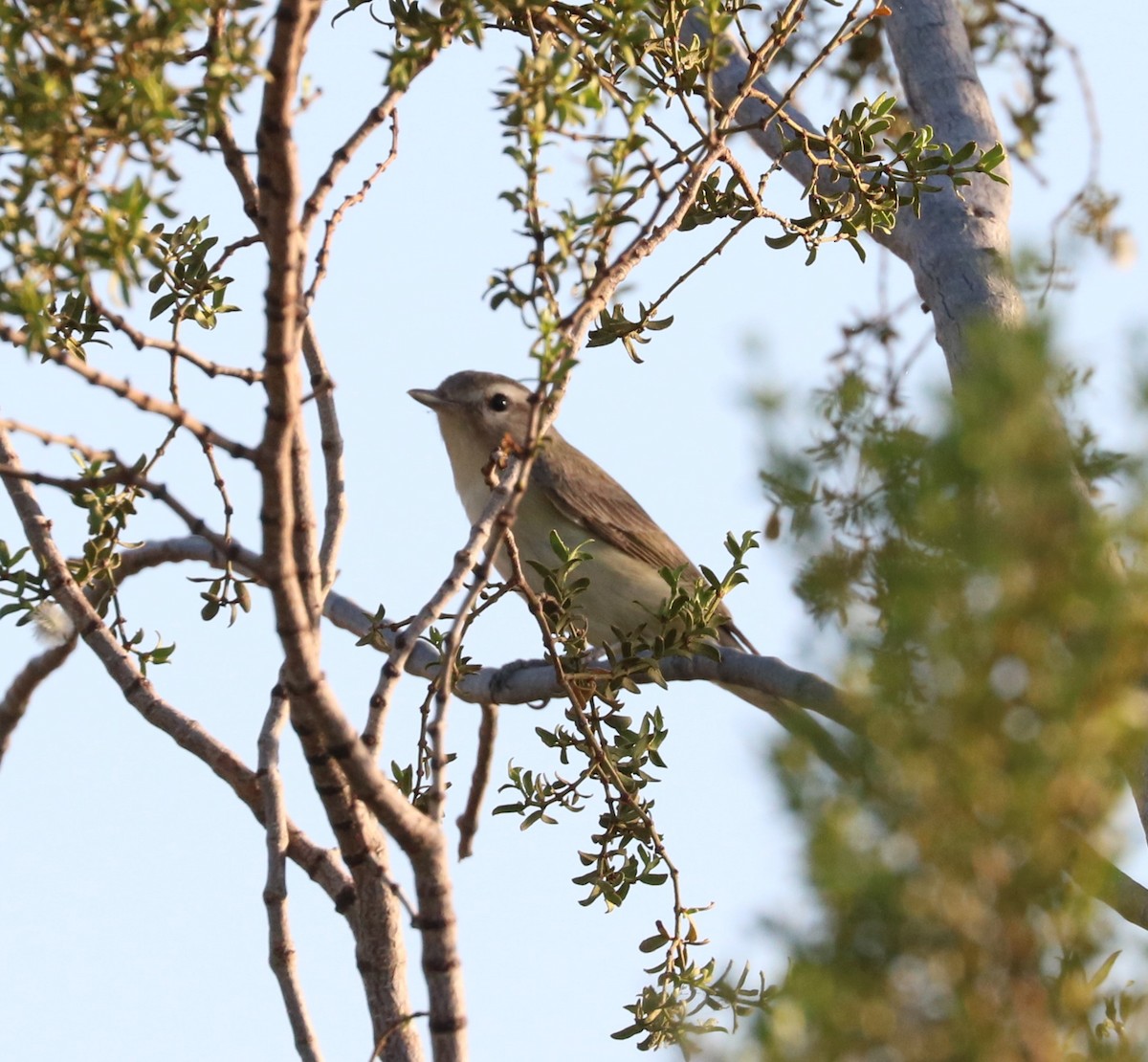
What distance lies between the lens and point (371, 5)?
409 cm

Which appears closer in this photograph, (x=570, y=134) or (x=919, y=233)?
(x=570, y=134)

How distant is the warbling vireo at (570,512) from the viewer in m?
7.42

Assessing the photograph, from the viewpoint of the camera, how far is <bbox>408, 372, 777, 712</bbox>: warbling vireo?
742 cm

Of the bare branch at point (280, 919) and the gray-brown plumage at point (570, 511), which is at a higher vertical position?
the gray-brown plumage at point (570, 511)

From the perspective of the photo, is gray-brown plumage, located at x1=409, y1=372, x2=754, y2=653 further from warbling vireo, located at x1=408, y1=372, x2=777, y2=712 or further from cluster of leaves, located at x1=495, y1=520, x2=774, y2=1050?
cluster of leaves, located at x1=495, y1=520, x2=774, y2=1050

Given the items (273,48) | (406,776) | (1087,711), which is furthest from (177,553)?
(1087,711)

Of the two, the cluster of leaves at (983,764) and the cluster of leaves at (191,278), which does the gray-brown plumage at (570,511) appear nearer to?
the cluster of leaves at (191,278)

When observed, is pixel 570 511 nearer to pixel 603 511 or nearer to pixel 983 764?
pixel 603 511

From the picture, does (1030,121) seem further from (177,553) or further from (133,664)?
(133,664)

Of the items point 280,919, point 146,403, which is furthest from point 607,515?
point 146,403

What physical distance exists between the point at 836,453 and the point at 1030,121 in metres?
6.17

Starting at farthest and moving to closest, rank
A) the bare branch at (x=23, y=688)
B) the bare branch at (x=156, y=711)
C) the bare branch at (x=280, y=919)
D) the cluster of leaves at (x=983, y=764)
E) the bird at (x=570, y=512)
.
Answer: the bird at (x=570, y=512) → the bare branch at (x=23, y=688) → the bare branch at (x=156, y=711) → the bare branch at (x=280, y=919) → the cluster of leaves at (x=983, y=764)

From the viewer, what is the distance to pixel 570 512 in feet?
24.7

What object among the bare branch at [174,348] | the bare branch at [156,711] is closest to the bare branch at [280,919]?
the bare branch at [156,711]
